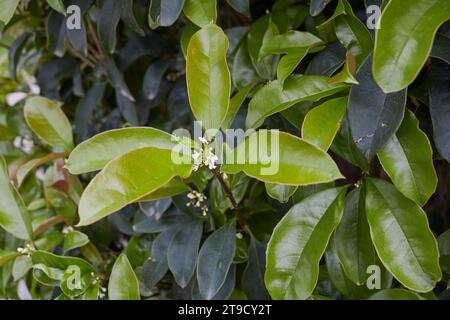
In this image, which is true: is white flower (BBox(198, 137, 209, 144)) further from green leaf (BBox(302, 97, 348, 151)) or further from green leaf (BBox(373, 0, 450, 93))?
green leaf (BBox(373, 0, 450, 93))

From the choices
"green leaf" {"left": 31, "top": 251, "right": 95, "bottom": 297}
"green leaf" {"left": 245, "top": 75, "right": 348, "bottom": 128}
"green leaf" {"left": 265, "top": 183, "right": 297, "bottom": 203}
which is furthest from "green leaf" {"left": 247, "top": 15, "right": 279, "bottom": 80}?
"green leaf" {"left": 31, "top": 251, "right": 95, "bottom": 297}

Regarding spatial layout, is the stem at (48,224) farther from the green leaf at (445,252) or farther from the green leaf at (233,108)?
the green leaf at (445,252)

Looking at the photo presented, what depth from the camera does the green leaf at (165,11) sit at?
30.1 inches

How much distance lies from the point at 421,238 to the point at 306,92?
24 cm

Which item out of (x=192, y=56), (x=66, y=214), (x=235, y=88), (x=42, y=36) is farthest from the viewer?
(x=42, y=36)

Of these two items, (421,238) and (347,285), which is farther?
(347,285)

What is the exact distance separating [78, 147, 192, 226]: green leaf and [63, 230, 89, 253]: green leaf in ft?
1.04

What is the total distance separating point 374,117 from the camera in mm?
670

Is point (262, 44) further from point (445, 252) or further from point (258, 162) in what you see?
point (445, 252)

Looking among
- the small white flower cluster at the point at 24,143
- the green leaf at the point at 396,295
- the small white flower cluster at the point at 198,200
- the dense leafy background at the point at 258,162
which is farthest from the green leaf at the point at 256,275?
the small white flower cluster at the point at 24,143

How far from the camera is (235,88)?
924 mm

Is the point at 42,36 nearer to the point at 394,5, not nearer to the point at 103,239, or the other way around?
the point at 103,239

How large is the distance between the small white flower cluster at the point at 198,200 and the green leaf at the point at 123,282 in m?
0.16
